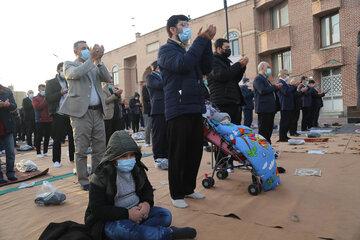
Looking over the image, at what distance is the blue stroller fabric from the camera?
3.16 meters

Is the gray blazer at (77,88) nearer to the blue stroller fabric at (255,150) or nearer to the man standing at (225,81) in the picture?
the man standing at (225,81)

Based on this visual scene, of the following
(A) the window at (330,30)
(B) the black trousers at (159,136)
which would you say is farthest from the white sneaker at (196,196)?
(A) the window at (330,30)

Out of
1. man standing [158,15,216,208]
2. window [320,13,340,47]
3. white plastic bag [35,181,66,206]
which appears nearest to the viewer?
man standing [158,15,216,208]

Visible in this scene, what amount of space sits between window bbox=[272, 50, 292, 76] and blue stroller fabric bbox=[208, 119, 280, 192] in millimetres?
18907

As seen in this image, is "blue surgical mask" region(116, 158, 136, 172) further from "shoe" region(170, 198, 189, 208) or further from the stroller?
the stroller

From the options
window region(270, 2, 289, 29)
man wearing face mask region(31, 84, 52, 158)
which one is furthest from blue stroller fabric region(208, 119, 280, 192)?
window region(270, 2, 289, 29)

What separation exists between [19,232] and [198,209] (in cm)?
176

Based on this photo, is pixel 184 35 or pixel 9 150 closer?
pixel 184 35

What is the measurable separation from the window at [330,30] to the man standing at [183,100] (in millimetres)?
19273

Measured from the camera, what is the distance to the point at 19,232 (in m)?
2.54

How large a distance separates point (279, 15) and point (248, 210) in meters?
21.7

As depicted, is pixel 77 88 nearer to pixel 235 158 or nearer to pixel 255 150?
pixel 235 158

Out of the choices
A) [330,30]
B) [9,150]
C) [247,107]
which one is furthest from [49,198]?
[330,30]

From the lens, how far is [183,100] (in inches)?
114
